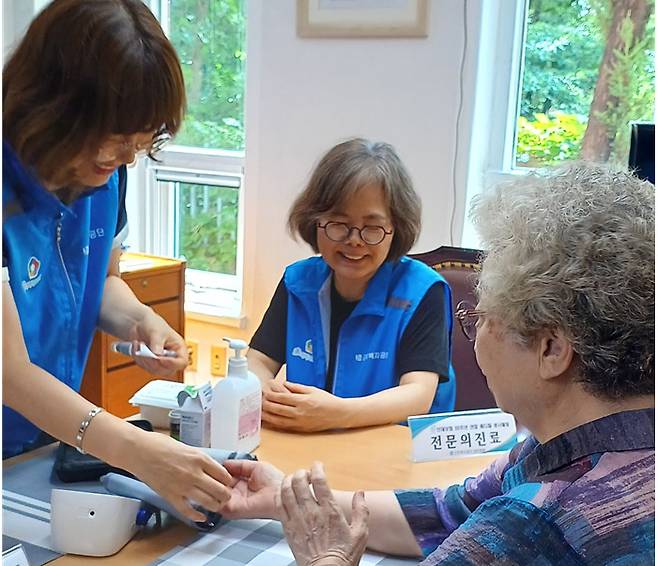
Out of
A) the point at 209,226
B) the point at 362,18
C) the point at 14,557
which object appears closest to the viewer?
the point at 14,557

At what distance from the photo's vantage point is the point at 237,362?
1.38 meters

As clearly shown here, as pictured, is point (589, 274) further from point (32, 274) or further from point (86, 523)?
point (32, 274)

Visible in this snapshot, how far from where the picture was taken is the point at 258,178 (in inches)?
133

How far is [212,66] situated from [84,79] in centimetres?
258

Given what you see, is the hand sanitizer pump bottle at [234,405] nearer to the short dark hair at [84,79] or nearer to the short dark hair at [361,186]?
the short dark hair at [84,79]

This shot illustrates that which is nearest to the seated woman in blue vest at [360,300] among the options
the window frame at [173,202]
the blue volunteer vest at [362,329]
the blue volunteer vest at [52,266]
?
the blue volunteer vest at [362,329]

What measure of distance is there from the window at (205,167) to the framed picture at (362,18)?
521 mm

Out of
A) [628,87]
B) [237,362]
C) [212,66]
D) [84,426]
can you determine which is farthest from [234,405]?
[212,66]

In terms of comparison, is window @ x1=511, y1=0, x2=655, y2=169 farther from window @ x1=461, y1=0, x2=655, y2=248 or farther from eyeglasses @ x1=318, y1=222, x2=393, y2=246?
eyeglasses @ x1=318, y1=222, x2=393, y2=246

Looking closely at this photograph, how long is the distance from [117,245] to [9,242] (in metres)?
0.39

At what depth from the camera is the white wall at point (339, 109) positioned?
2.93 meters

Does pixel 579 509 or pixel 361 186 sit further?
pixel 361 186

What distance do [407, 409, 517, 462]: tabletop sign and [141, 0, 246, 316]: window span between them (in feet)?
7.36

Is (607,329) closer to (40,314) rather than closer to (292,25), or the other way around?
(40,314)
